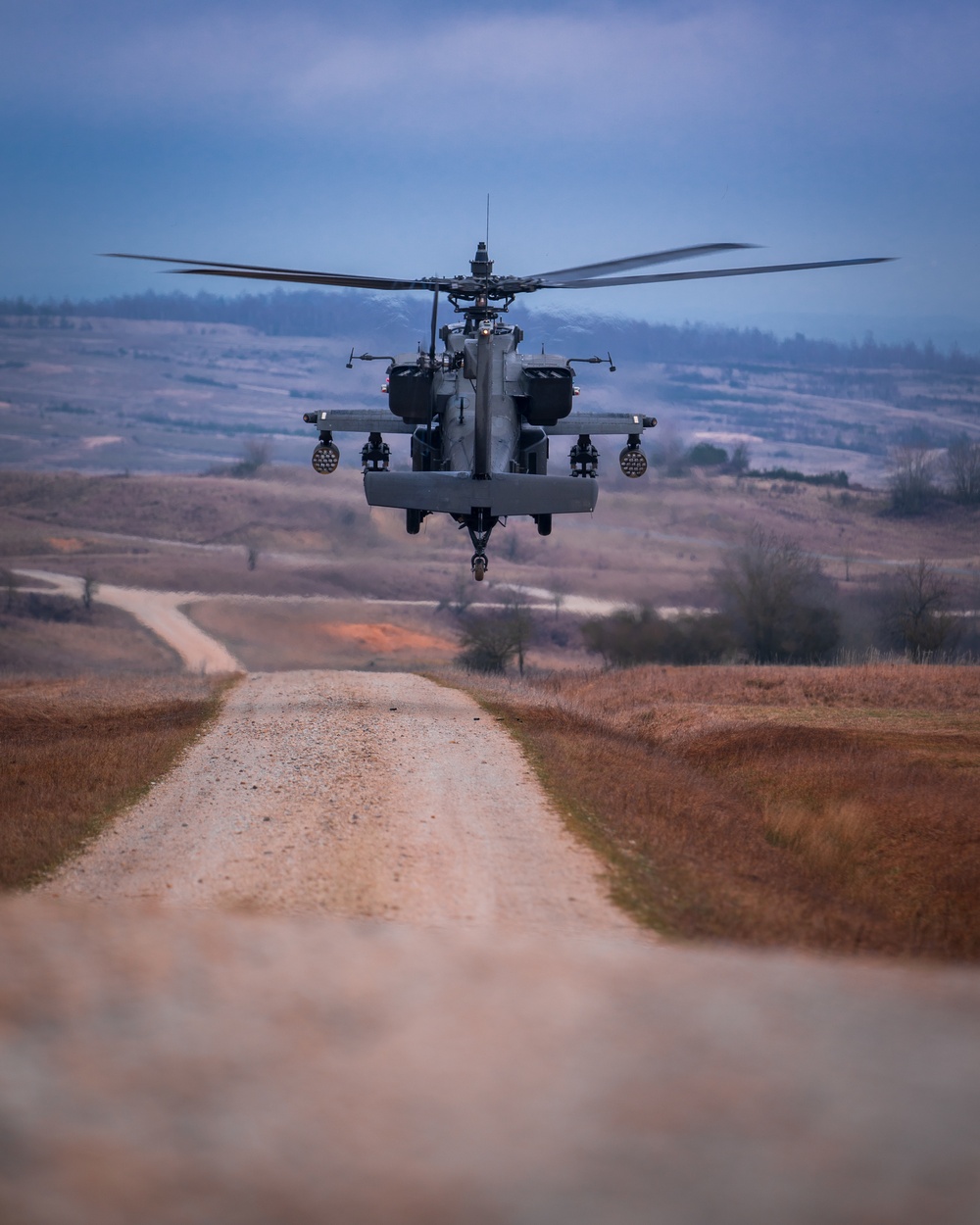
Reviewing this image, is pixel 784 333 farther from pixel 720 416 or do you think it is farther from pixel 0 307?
pixel 0 307

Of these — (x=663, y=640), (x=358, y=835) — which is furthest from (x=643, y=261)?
(x=663, y=640)

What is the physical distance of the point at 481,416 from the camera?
78.4 ft

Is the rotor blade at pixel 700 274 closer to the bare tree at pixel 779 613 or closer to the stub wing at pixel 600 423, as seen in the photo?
the stub wing at pixel 600 423

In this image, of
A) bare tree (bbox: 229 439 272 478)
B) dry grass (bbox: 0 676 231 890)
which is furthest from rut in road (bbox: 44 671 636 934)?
bare tree (bbox: 229 439 272 478)

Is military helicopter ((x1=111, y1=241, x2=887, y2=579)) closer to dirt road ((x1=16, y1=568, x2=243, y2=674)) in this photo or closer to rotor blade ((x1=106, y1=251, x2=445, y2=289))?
rotor blade ((x1=106, y1=251, x2=445, y2=289))

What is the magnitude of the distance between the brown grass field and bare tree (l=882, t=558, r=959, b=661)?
23385 millimetres

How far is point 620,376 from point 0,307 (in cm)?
Result: 9006

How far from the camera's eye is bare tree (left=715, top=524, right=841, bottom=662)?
5722cm

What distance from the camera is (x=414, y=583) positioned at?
70750mm

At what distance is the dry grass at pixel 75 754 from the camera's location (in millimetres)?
15664

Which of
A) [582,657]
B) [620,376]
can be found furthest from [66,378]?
[582,657]

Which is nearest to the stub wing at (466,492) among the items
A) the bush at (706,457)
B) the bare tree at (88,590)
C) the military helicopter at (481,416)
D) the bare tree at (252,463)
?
the military helicopter at (481,416)

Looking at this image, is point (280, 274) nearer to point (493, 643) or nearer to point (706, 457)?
point (493, 643)

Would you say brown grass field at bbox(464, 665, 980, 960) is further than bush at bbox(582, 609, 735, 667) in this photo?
No
